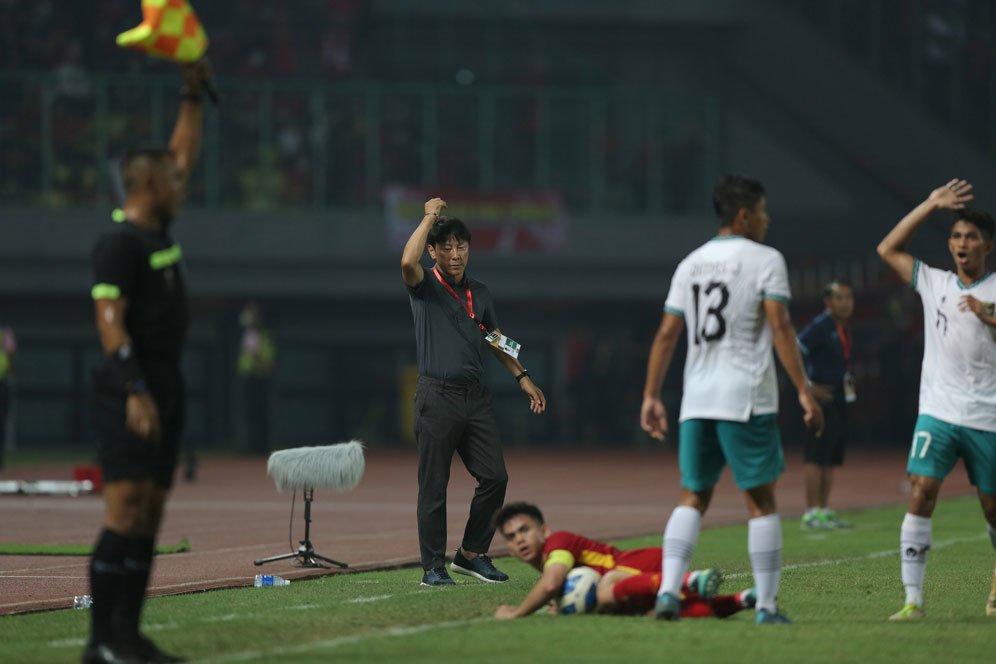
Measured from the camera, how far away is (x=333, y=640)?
8477 millimetres

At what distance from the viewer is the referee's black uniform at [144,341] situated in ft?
25.1

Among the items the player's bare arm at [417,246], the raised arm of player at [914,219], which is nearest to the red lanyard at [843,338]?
the player's bare arm at [417,246]

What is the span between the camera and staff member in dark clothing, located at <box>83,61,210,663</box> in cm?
757

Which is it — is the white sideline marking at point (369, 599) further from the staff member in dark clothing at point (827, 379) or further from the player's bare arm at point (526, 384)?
the staff member in dark clothing at point (827, 379)

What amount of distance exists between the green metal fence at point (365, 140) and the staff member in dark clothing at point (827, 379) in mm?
21987

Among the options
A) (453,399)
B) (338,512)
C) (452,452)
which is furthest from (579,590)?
(338,512)

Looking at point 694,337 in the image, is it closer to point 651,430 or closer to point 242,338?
point 651,430

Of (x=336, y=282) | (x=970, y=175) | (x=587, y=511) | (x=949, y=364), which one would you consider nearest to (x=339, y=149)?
(x=336, y=282)

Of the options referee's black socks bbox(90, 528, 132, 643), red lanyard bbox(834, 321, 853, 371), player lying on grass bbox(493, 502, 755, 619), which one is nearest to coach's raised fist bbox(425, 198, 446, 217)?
player lying on grass bbox(493, 502, 755, 619)

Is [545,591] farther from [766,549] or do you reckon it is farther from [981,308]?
[981,308]

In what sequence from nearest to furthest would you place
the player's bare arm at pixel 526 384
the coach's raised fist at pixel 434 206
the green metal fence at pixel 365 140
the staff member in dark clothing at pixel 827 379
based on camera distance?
1. the coach's raised fist at pixel 434 206
2. the player's bare arm at pixel 526 384
3. the staff member in dark clothing at pixel 827 379
4. the green metal fence at pixel 365 140

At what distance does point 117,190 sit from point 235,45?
15.3ft

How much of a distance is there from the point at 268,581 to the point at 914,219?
475 centimetres

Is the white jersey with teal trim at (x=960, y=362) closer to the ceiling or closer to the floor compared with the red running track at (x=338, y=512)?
closer to the ceiling
